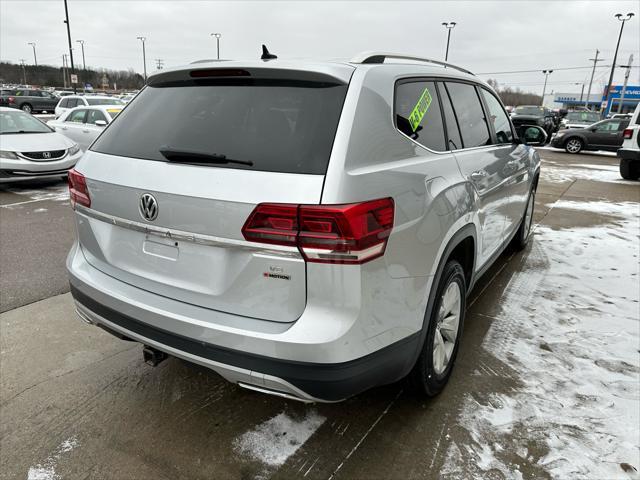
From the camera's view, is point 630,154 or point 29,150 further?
point 630,154

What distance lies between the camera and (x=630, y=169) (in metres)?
12.0

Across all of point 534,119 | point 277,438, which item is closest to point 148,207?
point 277,438

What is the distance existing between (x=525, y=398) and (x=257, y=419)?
155cm

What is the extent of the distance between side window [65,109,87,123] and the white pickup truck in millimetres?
13374

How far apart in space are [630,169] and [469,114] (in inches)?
436

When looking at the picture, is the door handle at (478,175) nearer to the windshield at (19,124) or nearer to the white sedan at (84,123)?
the windshield at (19,124)

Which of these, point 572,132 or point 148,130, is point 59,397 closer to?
point 148,130

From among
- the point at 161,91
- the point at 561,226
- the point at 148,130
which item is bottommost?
the point at 561,226

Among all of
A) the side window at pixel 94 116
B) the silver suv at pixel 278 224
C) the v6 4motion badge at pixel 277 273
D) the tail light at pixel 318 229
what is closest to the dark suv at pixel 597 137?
Result: the side window at pixel 94 116

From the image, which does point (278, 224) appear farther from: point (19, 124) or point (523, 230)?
point (19, 124)

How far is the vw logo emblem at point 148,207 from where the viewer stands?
2037mm

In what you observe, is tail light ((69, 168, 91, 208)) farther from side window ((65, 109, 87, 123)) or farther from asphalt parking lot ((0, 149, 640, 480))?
side window ((65, 109, 87, 123))

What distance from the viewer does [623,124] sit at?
691 inches

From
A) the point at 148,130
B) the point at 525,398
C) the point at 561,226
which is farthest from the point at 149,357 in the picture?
the point at 561,226
